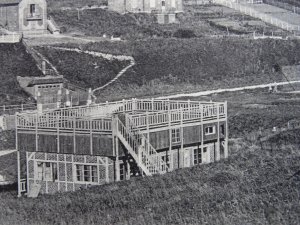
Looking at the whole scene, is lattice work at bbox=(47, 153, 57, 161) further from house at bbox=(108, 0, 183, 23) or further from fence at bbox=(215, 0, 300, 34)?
fence at bbox=(215, 0, 300, 34)

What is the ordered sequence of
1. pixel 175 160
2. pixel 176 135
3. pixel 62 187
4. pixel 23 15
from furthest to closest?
pixel 23 15 < pixel 175 160 < pixel 176 135 < pixel 62 187

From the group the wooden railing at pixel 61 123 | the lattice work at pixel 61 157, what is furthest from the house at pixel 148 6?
the lattice work at pixel 61 157

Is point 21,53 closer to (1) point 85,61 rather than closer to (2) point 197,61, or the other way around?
(1) point 85,61

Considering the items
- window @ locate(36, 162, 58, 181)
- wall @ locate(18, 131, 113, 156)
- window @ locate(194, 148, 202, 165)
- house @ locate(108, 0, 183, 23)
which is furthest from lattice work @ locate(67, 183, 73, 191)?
house @ locate(108, 0, 183, 23)

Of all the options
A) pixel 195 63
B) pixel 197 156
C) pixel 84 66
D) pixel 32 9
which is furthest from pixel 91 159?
pixel 32 9

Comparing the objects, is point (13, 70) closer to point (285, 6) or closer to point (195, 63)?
point (195, 63)

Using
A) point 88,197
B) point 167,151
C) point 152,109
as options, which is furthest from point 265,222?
point 152,109
